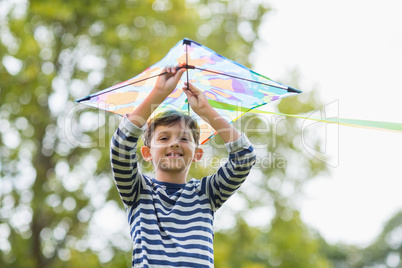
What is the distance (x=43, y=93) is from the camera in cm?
898

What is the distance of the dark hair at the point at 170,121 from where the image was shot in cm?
238

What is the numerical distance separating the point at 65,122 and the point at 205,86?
276 inches

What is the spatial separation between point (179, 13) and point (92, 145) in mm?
2651

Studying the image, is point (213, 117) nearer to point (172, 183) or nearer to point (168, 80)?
point (168, 80)

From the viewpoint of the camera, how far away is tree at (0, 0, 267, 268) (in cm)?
887

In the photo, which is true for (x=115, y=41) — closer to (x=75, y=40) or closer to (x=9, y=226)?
(x=75, y=40)

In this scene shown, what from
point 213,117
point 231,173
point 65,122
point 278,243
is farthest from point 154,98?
point 278,243

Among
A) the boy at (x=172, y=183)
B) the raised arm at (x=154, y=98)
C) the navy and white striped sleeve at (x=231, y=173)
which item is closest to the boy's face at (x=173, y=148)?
the boy at (x=172, y=183)

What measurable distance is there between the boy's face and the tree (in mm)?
6481

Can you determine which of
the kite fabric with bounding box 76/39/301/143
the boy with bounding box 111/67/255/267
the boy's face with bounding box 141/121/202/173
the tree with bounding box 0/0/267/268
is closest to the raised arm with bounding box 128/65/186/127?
the boy with bounding box 111/67/255/267

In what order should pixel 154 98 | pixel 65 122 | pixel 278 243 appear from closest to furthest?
pixel 154 98 < pixel 65 122 < pixel 278 243

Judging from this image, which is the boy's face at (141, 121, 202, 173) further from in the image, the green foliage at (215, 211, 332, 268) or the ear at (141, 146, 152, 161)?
the green foliage at (215, 211, 332, 268)

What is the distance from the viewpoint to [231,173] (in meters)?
2.22

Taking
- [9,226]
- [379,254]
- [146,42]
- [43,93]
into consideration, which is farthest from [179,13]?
[379,254]
